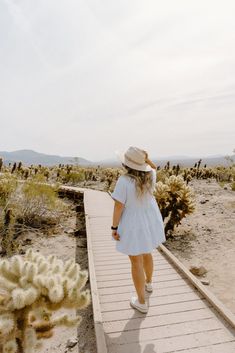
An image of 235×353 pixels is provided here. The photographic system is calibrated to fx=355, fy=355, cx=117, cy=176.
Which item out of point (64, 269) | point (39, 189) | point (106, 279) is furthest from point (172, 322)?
point (39, 189)

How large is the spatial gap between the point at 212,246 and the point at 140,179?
5306 millimetres

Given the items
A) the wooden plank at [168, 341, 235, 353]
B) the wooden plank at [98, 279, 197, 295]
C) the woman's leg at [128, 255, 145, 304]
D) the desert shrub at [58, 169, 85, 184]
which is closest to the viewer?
the wooden plank at [168, 341, 235, 353]

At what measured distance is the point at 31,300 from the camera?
7.84 ft

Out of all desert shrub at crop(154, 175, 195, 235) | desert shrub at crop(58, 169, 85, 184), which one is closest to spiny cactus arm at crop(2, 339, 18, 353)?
desert shrub at crop(154, 175, 195, 235)

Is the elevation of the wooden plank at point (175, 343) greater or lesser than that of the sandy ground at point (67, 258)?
greater

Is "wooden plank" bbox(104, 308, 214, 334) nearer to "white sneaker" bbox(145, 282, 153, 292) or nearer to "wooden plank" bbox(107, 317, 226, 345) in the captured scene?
"wooden plank" bbox(107, 317, 226, 345)

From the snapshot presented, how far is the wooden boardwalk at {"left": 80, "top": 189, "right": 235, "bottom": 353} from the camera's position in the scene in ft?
11.7

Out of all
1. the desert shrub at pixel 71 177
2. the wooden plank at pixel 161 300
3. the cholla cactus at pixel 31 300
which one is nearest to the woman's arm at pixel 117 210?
the wooden plank at pixel 161 300

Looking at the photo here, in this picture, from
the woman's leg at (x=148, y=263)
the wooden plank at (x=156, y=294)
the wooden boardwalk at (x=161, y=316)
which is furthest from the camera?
the wooden plank at (x=156, y=294)

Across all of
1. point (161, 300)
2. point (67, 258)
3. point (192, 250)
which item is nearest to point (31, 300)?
point (161, 300)

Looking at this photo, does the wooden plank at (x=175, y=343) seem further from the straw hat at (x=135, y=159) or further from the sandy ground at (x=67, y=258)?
the straw hat at (x=135, y=159)

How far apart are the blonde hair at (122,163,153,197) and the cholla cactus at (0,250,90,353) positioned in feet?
4.84

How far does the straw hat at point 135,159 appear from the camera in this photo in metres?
3.85

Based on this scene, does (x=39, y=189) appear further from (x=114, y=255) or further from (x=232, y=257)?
(x=232, y=257)
